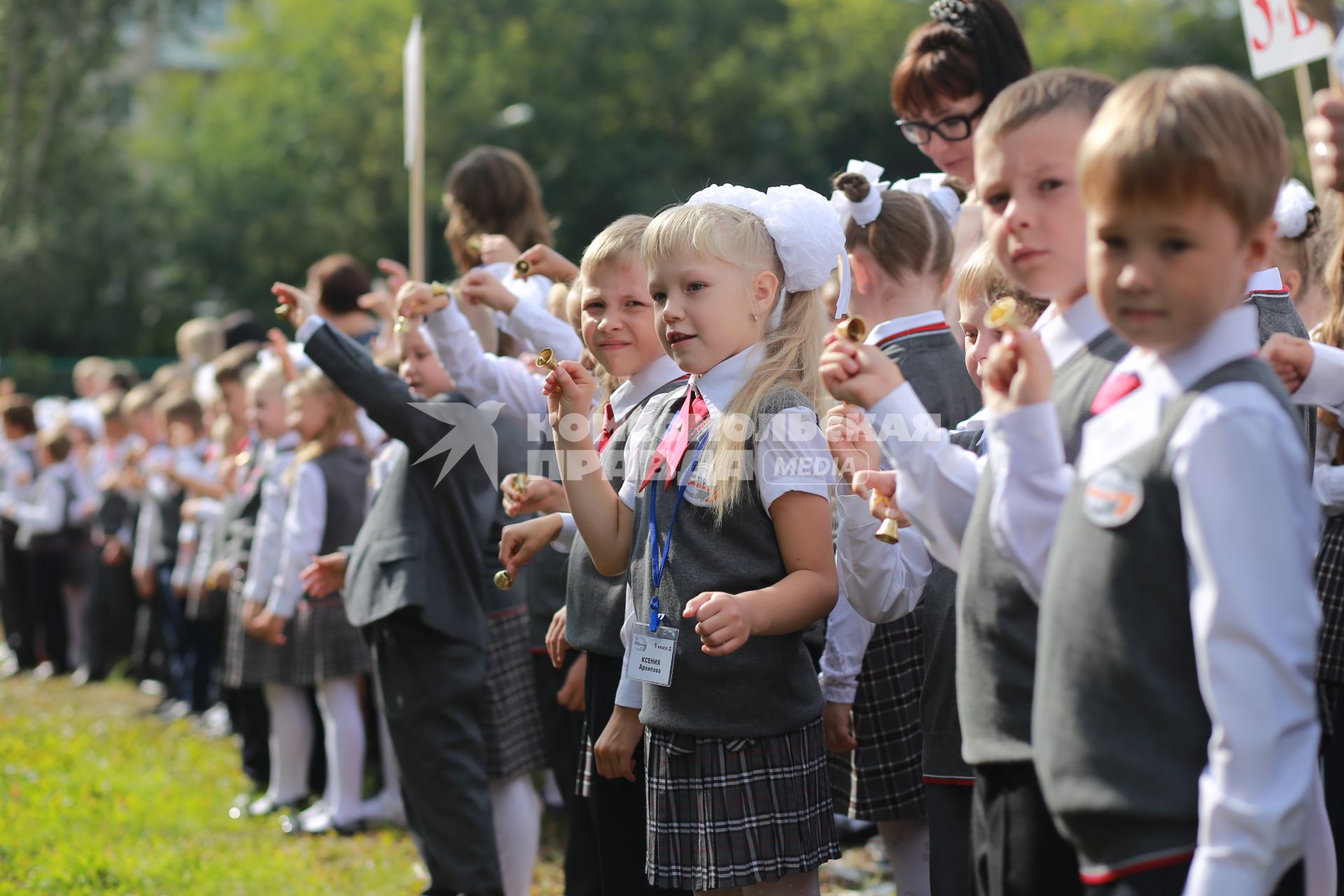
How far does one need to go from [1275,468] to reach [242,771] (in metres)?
6.30

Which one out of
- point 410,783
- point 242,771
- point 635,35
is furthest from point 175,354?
point 410,783

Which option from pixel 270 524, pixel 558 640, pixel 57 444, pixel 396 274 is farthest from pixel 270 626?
pixel 57 444

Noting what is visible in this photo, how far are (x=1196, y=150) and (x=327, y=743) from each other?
5.47m

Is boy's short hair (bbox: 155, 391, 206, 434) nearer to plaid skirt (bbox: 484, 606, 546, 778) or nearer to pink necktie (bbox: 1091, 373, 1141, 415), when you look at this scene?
plaid skirt (bbox: 484, 606, 546, 778)

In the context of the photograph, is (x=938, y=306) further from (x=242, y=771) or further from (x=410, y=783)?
(x=242, y=771)

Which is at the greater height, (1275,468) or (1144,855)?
(1275,468)

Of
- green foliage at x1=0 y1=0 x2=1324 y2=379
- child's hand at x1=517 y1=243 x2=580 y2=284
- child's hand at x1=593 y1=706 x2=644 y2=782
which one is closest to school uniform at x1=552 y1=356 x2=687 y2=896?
child's hand at x1=593 y1=706 x2=644 y2=782

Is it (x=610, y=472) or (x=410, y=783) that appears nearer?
(x=610, y=472)

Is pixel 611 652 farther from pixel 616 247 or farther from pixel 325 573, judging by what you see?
pixel 325 573

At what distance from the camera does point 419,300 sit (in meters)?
4.07

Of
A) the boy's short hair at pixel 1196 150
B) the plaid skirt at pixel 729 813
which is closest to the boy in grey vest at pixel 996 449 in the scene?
the boy's short hair at pixel 1196 150

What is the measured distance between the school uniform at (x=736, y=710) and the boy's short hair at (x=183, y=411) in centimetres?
666

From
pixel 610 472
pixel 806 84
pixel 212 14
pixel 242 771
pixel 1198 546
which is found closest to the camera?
pixel 1198 546

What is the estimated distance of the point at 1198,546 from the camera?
166cm
